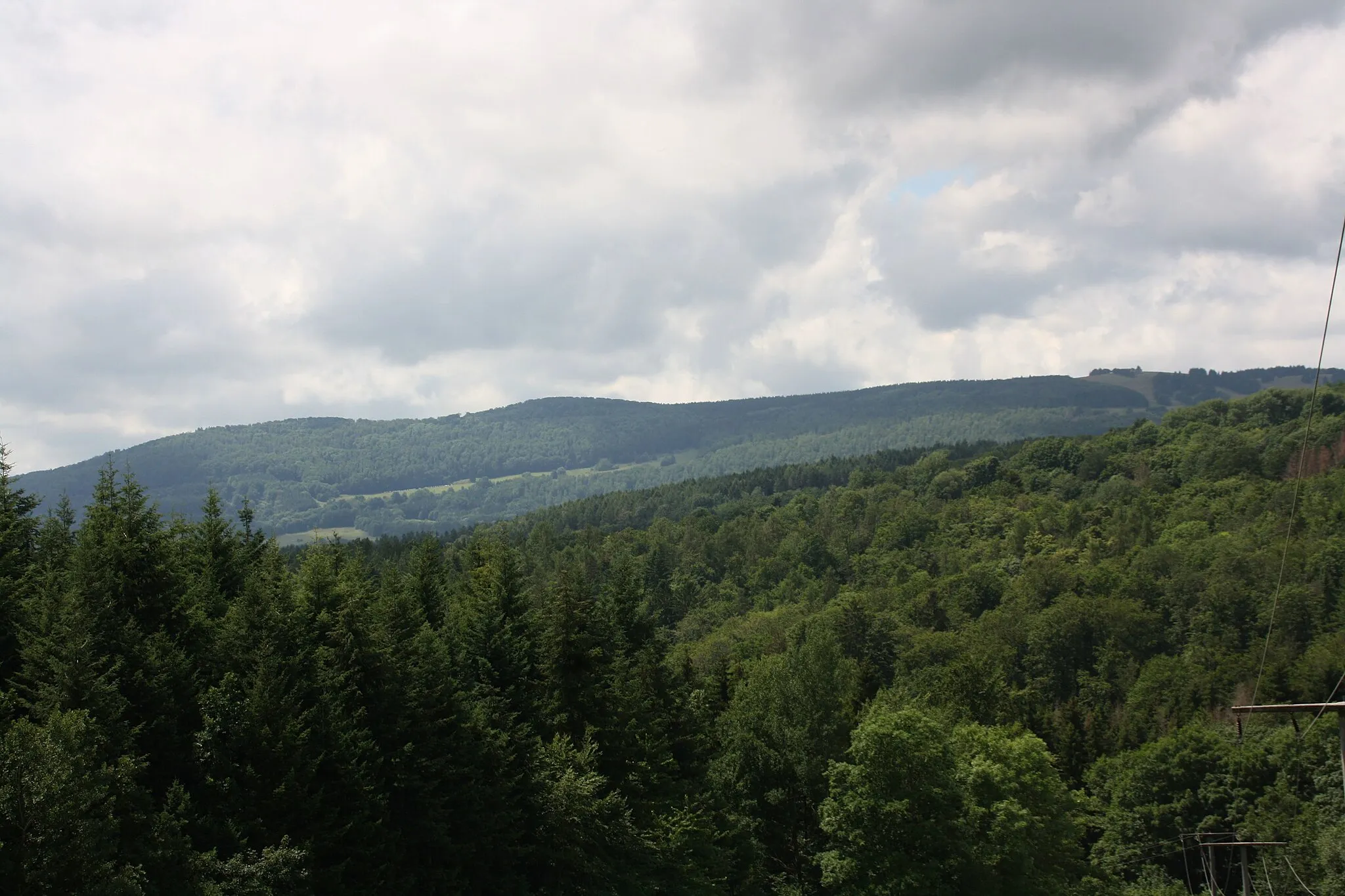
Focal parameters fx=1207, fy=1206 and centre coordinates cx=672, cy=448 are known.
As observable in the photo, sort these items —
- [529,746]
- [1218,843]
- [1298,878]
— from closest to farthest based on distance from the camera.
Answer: [529,746] < [1218,843] < [1298,878]

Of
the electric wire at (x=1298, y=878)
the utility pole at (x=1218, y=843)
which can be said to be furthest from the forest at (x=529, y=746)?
the utility pole at (x=1218, y=843)

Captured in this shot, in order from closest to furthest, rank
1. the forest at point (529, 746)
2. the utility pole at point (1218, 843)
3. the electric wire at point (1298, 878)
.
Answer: the forest at point (529, 746) < the utility pole at point (1218, 843) < the electric wire at point (1298, 878)

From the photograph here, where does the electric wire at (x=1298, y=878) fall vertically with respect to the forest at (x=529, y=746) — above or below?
below

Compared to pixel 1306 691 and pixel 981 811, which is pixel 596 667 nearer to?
pixel 981 811

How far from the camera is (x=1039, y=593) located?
135000 mm

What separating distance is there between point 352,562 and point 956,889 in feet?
96.6

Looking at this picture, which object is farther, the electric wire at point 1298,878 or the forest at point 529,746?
the electric wire at point 1298,878

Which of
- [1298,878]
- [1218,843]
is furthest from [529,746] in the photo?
[1298,878]

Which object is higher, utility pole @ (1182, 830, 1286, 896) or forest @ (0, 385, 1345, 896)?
forest @ (0, 385, 1345, 896)

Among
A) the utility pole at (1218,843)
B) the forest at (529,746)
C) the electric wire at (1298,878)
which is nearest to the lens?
the forest at (529,746)

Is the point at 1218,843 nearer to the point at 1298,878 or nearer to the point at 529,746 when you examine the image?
the point at 1298,878

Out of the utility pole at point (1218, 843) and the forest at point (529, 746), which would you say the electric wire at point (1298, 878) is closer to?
the forest at point (529, 746)

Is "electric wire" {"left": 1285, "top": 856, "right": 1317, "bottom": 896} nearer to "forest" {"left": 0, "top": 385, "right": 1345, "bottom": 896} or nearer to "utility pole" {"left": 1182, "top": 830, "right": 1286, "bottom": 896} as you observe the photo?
"forest" {"left": 0, "top": 385, "right": 1345, "bottom": 896}

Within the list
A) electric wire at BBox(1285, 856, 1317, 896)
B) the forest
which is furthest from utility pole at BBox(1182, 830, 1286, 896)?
electric wire at BBox(1285, 856, 1317, 896)
